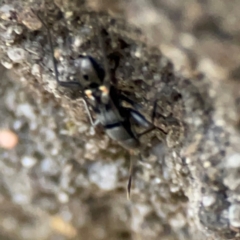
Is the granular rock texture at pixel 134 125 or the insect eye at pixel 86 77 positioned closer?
the granular rock texture at pixel 134 125

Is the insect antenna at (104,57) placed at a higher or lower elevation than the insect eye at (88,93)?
higher

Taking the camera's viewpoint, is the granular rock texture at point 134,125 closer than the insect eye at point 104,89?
Yes

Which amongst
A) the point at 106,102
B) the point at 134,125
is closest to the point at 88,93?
the point at 106,102

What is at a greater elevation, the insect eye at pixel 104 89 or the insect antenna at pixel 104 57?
the insect antenna at pixel 104 57

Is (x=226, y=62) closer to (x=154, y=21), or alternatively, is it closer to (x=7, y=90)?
(x=154, y=21)

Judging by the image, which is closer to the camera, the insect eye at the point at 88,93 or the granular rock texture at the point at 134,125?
the granular rock texture at the point at 134,125
